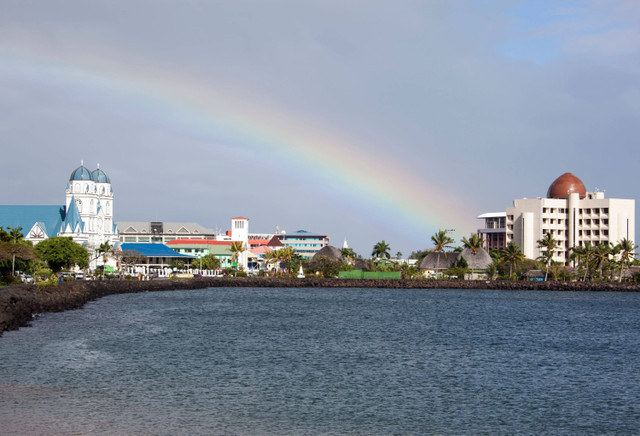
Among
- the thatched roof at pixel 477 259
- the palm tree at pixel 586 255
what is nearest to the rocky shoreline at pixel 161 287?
the palm tree at pixel 586 255

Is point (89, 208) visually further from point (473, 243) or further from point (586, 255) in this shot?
point (586, 255)

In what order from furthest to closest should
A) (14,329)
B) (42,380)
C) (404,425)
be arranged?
A: (14,329)
(42,380)
(404,425)

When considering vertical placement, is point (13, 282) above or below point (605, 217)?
below

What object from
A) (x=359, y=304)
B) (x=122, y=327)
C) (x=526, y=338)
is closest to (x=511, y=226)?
(x=359, y=304)

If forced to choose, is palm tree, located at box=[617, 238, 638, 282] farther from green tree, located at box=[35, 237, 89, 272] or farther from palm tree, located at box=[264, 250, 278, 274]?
green tree, located at box=[35, 237, 89, 272]

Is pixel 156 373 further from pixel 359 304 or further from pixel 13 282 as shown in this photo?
pixel 359 304

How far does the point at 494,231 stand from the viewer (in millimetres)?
176750

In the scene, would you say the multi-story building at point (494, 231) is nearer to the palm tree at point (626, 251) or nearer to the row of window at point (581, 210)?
the row of window at point (581, 210)

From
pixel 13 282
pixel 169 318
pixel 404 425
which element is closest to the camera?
pixel 404 425

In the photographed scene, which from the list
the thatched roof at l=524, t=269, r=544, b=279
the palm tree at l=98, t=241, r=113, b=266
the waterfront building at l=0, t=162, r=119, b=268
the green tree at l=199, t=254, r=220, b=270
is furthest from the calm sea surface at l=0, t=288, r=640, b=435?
the green tree at l=199, t=254, r=220, b=270

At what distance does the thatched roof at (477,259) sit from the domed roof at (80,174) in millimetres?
86413

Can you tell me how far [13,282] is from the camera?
76.9m

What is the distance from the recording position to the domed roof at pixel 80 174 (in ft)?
527

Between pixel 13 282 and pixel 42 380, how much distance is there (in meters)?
52.3
